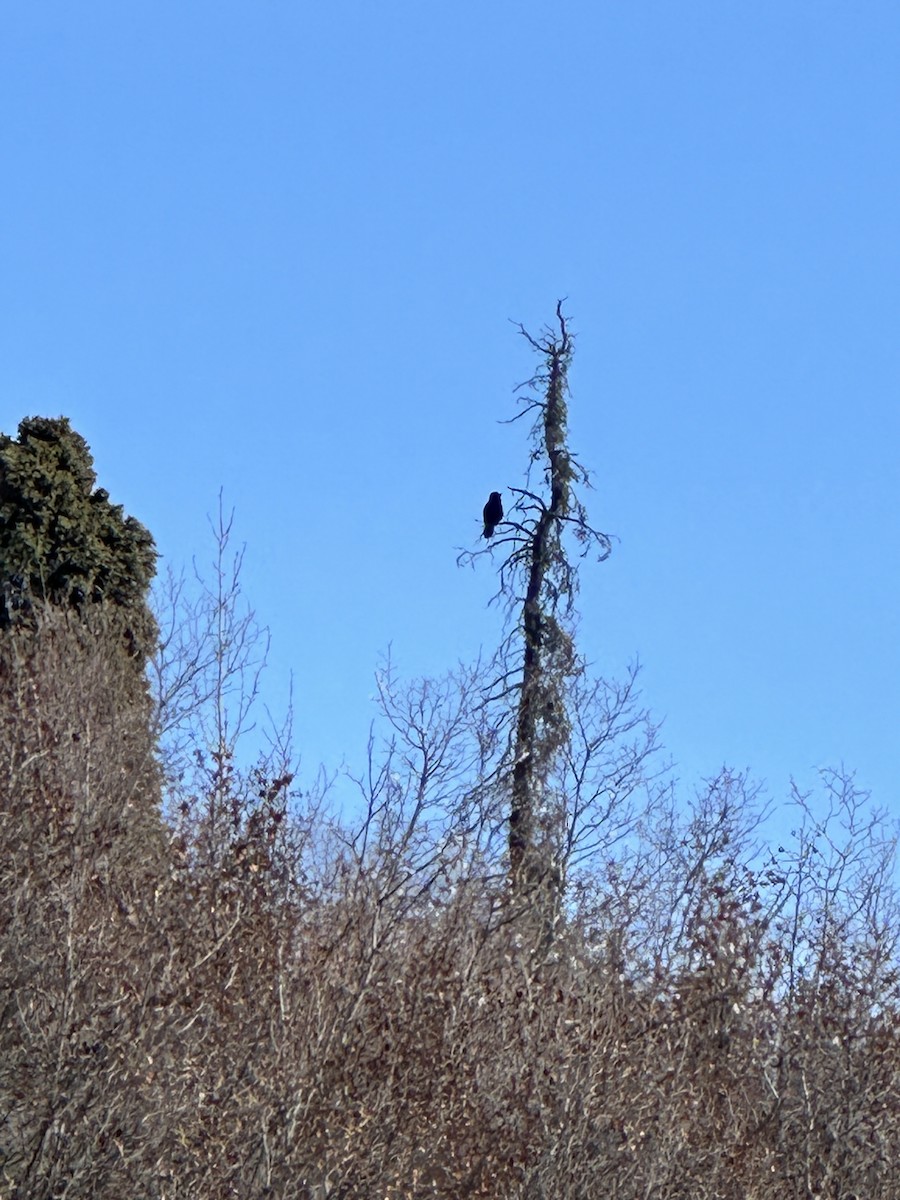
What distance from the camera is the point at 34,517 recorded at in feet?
66.5

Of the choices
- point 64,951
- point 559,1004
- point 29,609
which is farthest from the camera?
point 29,609

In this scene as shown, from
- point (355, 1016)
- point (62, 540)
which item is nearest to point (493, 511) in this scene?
point (62, 540)

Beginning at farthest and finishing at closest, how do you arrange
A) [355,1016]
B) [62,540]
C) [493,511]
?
[493,511]
[62,540]
[355,1016]

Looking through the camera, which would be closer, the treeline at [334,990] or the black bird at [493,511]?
the treeline at [334,990]

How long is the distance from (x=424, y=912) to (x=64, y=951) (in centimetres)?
445

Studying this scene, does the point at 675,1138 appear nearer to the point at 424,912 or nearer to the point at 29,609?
the point at 424,912

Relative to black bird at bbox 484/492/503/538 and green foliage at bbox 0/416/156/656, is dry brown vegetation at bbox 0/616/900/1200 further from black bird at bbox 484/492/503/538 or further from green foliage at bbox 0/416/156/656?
black bird at bbox 484/492/503/538

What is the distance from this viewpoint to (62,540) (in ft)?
66.5

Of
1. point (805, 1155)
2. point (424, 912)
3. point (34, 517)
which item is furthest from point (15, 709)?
point (805, 1155)

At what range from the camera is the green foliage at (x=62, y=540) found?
19.9m

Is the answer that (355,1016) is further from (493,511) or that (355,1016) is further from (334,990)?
(493,511)

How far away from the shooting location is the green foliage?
65.3ft

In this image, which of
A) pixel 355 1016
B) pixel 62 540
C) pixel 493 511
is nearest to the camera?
pixel 355 1016

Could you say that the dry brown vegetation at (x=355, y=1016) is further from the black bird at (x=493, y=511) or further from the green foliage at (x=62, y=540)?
the black bird at (x=493, y=511)
